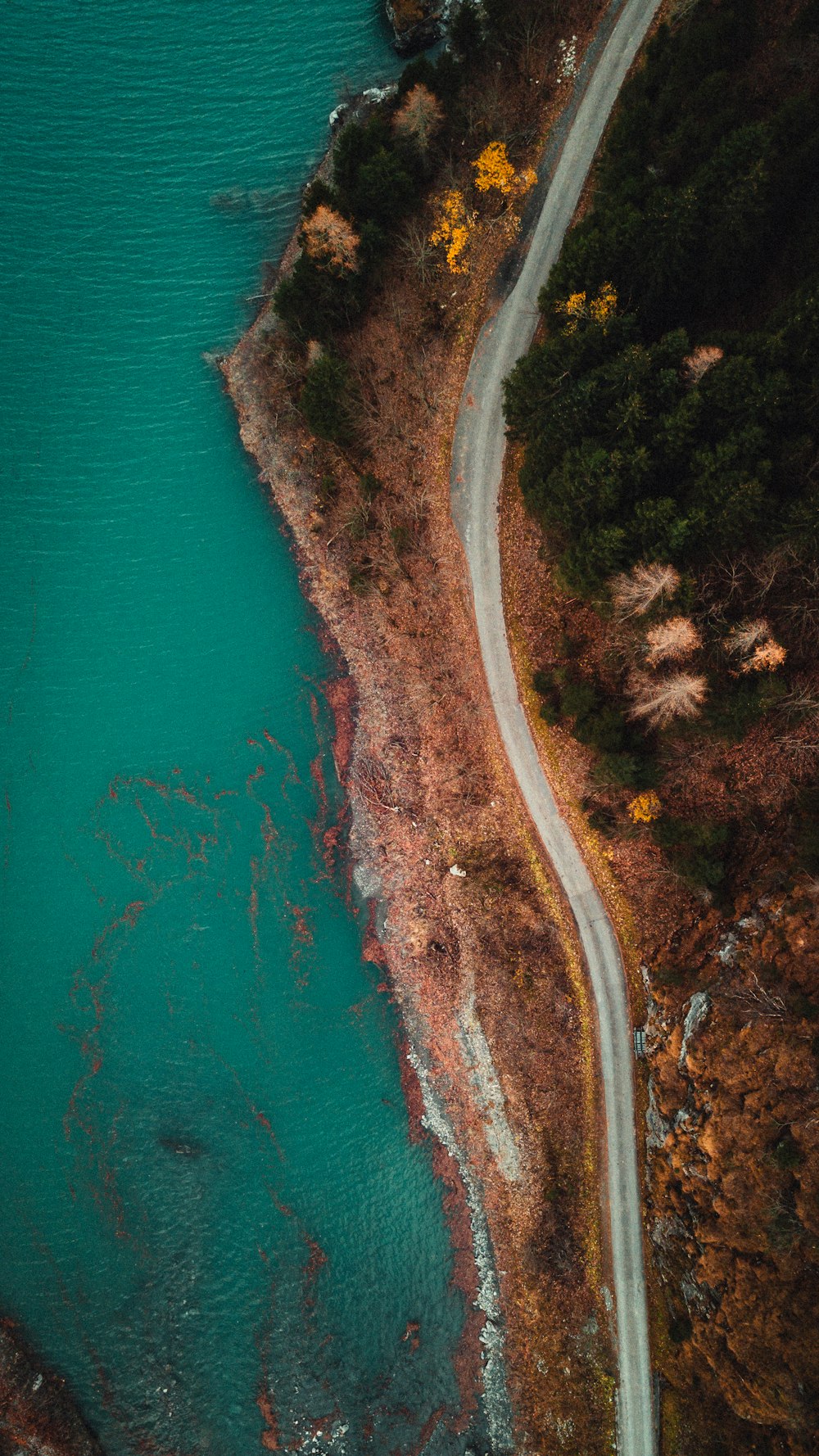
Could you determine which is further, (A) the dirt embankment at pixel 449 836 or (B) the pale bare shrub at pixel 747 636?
(A) the dirt embankment at pixel 449 836

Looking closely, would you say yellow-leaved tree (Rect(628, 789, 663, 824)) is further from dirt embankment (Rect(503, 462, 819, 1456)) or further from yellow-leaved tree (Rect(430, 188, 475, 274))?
yellow-leaved tree (Rect(430, 188, 475, 274))

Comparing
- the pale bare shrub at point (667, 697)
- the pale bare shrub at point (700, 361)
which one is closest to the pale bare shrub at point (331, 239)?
the pale bare shrub at point (700, 361)

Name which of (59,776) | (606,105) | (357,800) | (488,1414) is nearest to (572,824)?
(357,800)

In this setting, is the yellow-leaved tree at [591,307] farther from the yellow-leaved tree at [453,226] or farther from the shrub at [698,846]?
the shrub at [698,846]

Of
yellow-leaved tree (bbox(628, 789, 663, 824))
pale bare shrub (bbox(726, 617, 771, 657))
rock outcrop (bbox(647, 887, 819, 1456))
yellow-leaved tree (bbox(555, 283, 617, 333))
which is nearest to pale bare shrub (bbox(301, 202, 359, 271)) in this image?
yellow-leaved tree (bbox(555, 283, 617, 333))

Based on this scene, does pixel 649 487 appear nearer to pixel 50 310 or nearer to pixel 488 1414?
pixel 50 310

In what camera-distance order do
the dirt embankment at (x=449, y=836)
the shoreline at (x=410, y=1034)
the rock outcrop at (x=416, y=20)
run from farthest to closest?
1. the shoreline at (x=410, y=1034)
2. the dirt embankment at (x=449, y=836)
3. the rock outcrop at (x=416, y=20)
